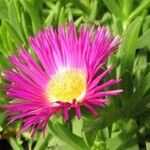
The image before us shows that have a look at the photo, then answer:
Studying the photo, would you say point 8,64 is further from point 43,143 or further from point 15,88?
point 15,88

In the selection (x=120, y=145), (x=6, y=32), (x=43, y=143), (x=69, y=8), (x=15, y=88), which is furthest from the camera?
(x=69, y=8)

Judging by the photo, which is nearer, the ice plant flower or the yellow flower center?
the ice plant flower

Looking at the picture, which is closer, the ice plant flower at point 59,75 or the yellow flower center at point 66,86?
the ice plant flower at point 59,75

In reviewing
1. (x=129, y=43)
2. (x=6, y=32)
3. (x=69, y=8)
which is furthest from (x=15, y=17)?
(x=129, y=43)

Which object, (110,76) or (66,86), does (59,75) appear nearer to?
(66,86)

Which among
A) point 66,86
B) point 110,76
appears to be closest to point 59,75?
point 66,86

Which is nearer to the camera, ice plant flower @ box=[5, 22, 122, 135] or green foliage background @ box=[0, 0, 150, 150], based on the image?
ice plant flower @ box=[5, 22, 122, 135]
